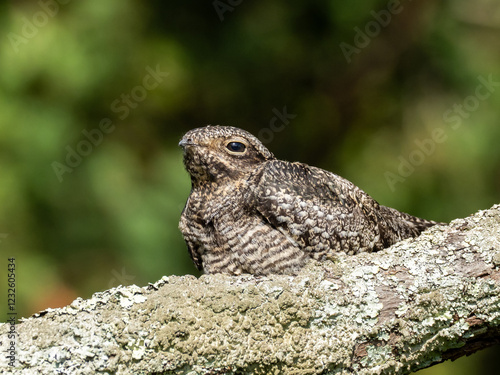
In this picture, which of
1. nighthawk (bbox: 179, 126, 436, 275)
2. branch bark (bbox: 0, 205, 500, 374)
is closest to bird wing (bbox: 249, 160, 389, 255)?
nighthawk (bbox: 179, 126, 436, 275)

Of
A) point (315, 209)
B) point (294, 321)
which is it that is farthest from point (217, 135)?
point (294, 321)

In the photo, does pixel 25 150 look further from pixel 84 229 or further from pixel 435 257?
pixel 435 257

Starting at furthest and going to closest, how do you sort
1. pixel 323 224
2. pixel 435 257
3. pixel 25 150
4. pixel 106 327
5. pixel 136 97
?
1. pixel 136 97
2. pixel 25 150
3. pixel 323 224
4. pixel 435 257
5. pixel 106 327

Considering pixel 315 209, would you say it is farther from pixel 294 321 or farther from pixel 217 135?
pixel 294 321

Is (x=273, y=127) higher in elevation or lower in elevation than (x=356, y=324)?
higher

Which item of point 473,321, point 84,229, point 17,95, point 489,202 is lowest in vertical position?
point 473,321

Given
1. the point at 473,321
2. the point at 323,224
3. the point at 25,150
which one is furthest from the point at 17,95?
the point at 473,321

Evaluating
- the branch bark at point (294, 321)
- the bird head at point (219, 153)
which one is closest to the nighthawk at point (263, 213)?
the bird head at point (219, 153)
